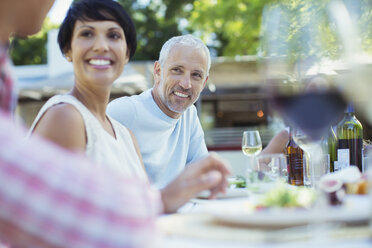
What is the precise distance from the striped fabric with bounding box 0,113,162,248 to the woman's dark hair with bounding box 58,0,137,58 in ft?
3.02

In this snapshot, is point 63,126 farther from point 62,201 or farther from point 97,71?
point 62,201

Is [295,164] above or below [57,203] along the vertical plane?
below

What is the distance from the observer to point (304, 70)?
42.8 inches

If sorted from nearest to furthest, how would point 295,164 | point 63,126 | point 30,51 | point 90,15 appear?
point 63,126 → point 90,15 → point 295,164 → point 30,51

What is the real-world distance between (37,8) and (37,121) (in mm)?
393

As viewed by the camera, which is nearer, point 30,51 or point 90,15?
point 90,15

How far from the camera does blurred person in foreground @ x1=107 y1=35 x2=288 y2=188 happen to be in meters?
2.68

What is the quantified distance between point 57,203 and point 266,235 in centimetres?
42

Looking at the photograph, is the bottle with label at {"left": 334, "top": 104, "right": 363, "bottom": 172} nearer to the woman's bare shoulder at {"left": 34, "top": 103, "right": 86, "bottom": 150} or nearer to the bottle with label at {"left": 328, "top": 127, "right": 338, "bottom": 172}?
the bottle with label at {"left": 328, "top": 127, "right": 338, "bottom": 172}

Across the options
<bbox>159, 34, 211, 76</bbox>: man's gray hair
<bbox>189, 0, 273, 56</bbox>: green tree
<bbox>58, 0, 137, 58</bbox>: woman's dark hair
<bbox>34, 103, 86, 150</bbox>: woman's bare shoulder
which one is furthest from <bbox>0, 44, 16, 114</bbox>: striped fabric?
<bbox>189, 0, 273, 56</bbox>: green tree

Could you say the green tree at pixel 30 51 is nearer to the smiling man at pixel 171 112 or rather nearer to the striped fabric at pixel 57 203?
the smiling man at pixel 171 112

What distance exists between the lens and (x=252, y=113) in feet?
50.1

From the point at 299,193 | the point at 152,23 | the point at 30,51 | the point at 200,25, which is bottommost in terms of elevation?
the point at 299,193

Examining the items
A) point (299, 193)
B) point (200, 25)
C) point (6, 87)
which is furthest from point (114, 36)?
point (200, 25)
